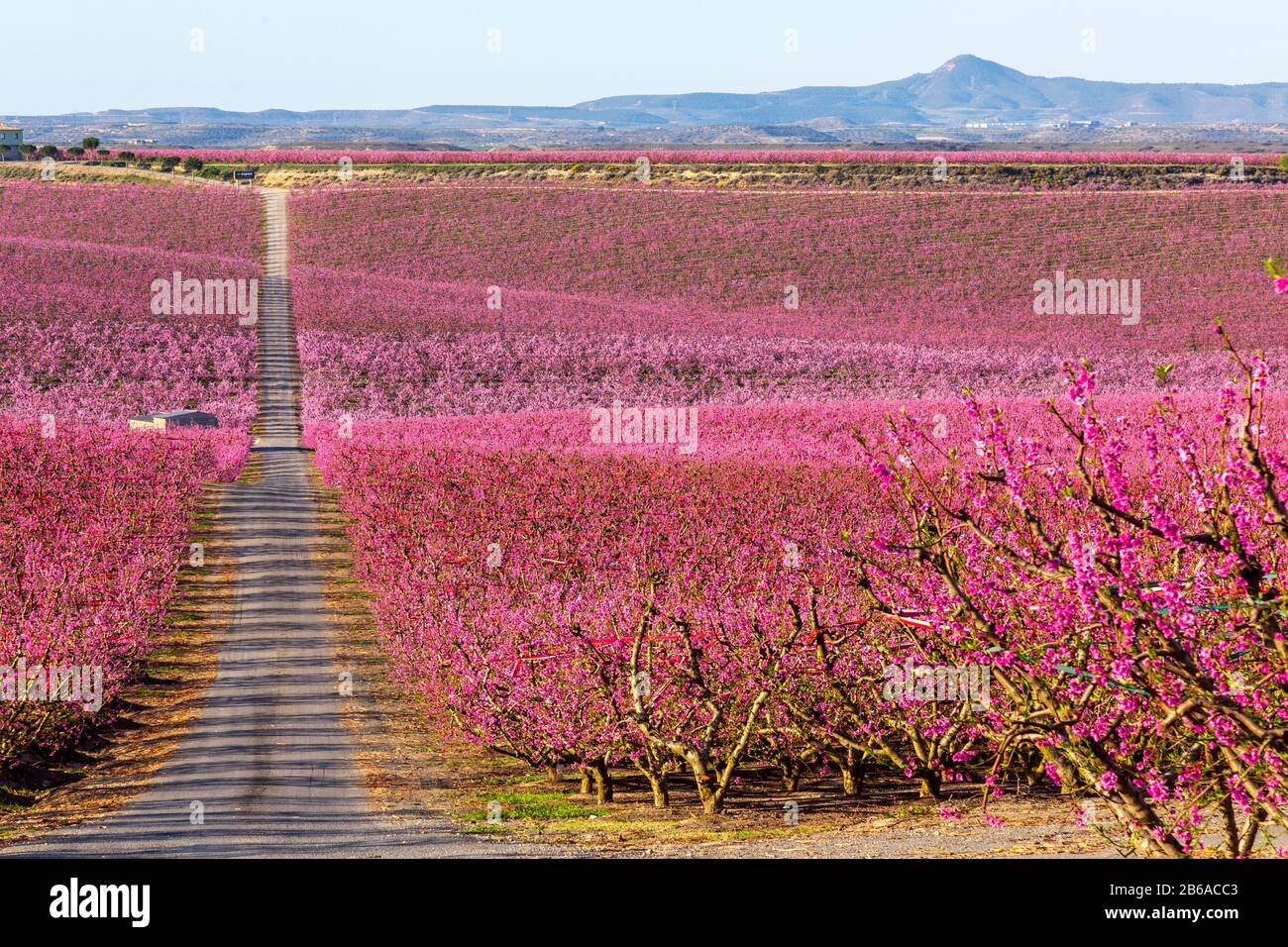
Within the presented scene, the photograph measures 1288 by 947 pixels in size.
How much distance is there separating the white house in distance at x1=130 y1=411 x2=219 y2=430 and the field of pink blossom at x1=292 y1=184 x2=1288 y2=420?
444cm

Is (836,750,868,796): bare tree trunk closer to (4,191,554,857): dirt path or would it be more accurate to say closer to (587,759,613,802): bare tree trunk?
(587,759,613,802): bare tree trunk

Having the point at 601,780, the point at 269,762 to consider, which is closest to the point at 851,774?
the point at 601,780

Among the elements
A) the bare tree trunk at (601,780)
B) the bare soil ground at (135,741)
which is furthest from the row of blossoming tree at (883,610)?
the bare soil ground at (135,741)

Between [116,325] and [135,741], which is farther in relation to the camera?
[116,325]

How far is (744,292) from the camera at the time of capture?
75.8 meters

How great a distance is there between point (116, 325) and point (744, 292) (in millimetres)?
32770

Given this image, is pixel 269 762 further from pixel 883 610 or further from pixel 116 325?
pixel 116 325

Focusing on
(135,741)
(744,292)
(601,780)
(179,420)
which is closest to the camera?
(601,780)

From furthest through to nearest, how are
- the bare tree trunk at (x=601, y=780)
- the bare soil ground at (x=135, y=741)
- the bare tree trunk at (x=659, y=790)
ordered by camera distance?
the bare tree trunk at (x=601, y=780) → the bare tree trunk at (x=659, y=790) → the bare soil ground at (x=135, y=741)

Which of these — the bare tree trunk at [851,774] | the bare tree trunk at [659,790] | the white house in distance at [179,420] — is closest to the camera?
the bare tree trunk at [659,790]

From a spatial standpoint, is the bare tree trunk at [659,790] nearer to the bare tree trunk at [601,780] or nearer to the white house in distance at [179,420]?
the bare tree trunk at [601,780]

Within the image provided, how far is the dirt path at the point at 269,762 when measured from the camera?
12.4 meters

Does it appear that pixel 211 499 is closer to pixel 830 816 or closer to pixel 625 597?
pixel 625 597

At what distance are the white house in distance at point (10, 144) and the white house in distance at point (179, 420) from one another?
84.8m
